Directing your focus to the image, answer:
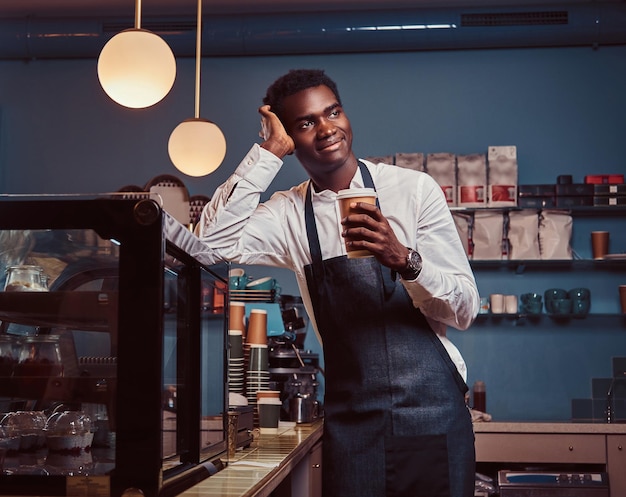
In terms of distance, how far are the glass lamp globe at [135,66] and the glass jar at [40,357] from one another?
4.41 feet

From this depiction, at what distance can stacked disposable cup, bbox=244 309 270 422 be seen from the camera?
274cm

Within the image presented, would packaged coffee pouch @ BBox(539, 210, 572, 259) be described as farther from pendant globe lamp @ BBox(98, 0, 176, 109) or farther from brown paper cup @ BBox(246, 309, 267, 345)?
pendant globe lamp @ BBox(98, 0, 176, 109)

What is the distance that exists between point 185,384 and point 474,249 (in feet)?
11.7

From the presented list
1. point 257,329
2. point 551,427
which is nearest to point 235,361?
point 257,329

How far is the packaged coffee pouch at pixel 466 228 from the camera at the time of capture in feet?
15.8

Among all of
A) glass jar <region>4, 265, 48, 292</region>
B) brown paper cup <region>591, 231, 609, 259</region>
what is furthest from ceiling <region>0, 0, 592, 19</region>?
glass jar <region>4, 265, 48, 292</region>

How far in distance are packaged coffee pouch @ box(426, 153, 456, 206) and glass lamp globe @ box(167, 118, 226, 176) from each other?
69.9 inches

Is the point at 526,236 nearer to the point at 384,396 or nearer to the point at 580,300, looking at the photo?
the point at 580,300

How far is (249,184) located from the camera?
6.98ft

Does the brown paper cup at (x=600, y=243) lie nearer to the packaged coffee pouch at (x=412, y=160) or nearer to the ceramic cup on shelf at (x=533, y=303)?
the ceramic cup on shelf at (x=533, y=303)

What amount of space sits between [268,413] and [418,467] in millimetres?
781

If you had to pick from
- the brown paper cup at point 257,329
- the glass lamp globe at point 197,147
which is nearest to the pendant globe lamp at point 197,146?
the glass lamp globe at point 197,147

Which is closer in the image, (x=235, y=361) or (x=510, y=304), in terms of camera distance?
(x=235, y=361)

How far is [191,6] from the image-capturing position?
5125mm
